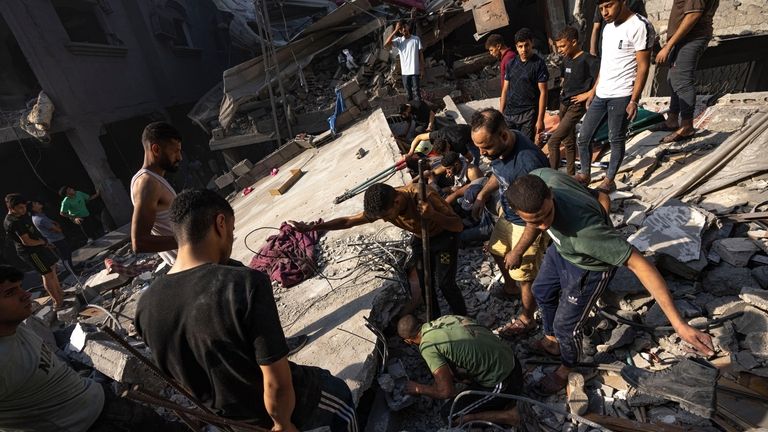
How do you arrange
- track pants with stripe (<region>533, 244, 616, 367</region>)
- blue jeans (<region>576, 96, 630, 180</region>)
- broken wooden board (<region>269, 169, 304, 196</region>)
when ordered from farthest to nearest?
broken wooden board (<region>269, 169, 304, 196</region>), blue jeans (<region>576, 96, 630, 180</region>), track pants with stripe (<region>533, 244, 616, 367</region>)

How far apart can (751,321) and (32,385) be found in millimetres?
4396

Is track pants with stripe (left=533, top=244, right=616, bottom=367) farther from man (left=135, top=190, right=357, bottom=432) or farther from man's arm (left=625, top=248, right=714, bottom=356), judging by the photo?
man (left=135, top=190, right=357, bottom=432)

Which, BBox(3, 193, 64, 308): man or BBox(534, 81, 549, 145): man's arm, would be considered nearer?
BBox(534, 81, 549, 145): man's arm

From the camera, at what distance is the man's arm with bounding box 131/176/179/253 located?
8.24ft

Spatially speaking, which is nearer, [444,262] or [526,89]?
[444,262]

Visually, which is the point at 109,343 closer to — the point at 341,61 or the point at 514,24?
the point at 341,61

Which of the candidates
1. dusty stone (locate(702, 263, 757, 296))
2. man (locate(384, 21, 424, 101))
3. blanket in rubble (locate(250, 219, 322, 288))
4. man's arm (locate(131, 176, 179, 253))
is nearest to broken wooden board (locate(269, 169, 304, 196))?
blanket in rubble (locate(250, 219, 322, 288))

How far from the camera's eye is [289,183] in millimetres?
7199

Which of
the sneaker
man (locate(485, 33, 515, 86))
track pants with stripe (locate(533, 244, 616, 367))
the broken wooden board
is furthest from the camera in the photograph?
the broken wooden board

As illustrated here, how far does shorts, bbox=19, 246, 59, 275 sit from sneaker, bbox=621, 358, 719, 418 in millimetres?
8194

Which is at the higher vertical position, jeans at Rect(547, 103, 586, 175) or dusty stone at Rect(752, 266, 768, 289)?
jeans at Rect(547, 103, 586, 175)

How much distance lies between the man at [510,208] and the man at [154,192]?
2248 mm

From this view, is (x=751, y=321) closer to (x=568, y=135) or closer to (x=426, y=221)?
(x=426, y=221)

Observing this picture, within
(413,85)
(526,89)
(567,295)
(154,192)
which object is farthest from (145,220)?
(413,85)
